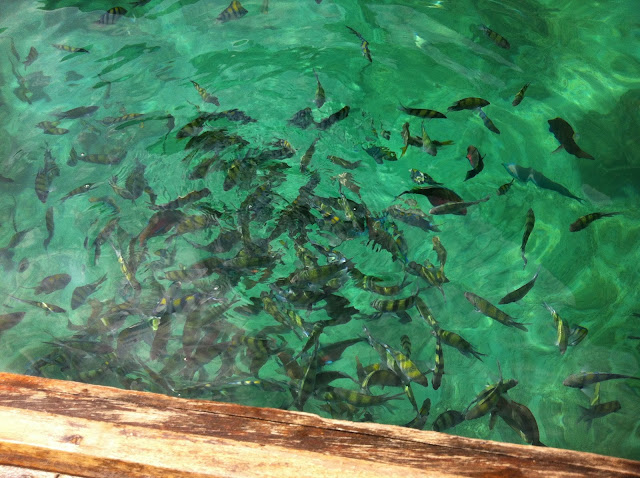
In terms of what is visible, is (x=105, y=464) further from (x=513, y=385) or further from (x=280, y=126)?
(x=280, y=126)

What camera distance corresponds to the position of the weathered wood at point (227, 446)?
2.26 metres

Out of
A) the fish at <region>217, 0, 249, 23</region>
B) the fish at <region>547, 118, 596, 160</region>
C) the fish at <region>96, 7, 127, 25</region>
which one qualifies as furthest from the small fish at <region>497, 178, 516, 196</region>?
the fish at <region>96, 7, 127, 25</region>

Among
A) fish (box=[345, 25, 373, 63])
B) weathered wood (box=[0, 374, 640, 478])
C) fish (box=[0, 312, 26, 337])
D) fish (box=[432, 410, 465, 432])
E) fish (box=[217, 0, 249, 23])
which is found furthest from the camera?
fish (box=[217, 0, 249, 23])

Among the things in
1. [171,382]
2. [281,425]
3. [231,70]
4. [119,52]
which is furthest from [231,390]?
[119,52]

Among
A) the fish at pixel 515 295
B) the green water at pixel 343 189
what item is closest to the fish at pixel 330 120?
the green water at pixel 343 189

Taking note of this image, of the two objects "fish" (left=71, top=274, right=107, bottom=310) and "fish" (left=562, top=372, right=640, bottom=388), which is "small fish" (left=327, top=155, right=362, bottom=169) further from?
"fish" (left=562, top=372, right=640, bottom=388)

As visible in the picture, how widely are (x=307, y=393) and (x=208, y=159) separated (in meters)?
2.40

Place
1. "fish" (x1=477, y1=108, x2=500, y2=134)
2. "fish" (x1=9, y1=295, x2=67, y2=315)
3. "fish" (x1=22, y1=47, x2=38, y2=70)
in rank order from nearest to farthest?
1. "fish" (x1=9, y1=295, x2=67, y2=315)
2. "fish" (x1=477, y1=108, x2=500, y2=134)
3. "fish" (x1=22, y1=47, x2=38, y2=70)

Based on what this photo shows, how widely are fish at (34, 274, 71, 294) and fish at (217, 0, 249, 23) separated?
3146 mm

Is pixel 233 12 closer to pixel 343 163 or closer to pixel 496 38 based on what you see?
pixel 343 163

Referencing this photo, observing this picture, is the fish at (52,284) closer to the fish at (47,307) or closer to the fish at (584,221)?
the fish at (47,307)

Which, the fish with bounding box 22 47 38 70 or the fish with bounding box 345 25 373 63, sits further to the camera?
the fish with bounding box 22 47 38 70

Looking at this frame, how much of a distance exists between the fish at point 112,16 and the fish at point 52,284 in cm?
355

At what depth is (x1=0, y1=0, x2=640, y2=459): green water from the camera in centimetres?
370
